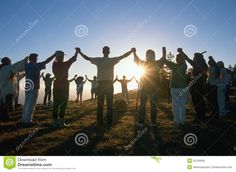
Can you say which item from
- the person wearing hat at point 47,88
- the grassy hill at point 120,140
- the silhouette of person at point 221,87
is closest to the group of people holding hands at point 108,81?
the grassy hill at point 120,140

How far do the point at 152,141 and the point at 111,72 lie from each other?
3.22m

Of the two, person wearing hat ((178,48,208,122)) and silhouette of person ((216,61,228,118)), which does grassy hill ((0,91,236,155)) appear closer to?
person wearing hat ((178,48,208,122))

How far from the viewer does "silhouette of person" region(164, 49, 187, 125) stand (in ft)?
32.5

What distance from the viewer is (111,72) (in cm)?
1004

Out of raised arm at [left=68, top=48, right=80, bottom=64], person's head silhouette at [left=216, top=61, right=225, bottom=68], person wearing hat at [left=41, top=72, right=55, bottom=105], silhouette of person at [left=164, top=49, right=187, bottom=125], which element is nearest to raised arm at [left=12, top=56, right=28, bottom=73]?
raised arm at [left=68, top=48, right=80, bottom=64]

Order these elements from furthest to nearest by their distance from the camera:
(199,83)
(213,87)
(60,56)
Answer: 1. (213,87)
2. (199,83)
3. (60,56)

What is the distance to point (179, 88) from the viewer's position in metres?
9.91

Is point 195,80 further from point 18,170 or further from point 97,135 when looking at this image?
point 18,170

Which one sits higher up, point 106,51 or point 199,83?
point 106,51

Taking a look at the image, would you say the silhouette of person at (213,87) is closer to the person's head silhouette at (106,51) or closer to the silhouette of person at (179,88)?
the silhouette of person at (179,88)

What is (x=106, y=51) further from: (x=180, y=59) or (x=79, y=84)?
(x=79, y=84)

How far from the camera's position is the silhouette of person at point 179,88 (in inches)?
390

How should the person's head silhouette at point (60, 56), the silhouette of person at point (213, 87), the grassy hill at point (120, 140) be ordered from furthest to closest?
1. the silhouette of person at point (213, 87)
2. the person's head silhouette at point (60, 56)
3. the grassy hill at point (120, 140)

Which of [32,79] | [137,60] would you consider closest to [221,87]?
[137,60]
